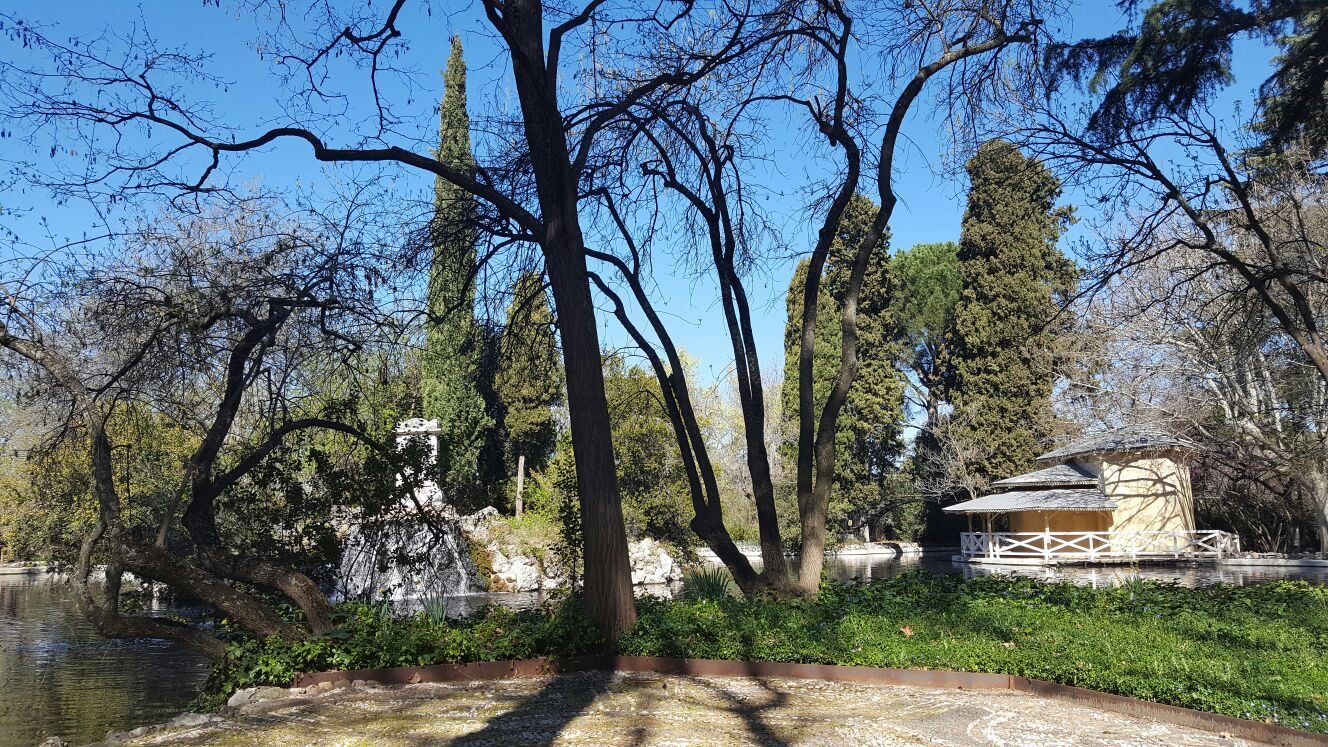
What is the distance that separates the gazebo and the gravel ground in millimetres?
22561

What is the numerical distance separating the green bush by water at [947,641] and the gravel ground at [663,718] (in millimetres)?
326

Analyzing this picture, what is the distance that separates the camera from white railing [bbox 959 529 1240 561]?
26.5 metres

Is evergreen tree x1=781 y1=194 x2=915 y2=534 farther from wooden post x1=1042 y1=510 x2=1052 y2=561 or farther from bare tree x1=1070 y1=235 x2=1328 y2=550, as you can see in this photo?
bare tree x1=1070 y1=235 x2=1328 y2=550

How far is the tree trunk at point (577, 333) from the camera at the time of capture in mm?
7645

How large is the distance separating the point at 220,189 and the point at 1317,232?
1621 centimetres

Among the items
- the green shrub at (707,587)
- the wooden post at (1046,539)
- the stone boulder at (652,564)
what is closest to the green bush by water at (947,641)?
the green shrub at (707,587)

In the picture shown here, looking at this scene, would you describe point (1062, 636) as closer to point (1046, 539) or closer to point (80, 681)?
point (80, 681)

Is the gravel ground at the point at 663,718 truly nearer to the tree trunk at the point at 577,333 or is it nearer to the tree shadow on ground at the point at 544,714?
the tree shadow on ground at the point at 544,714

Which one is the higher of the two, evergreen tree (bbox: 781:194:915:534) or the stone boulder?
evergreen tree (bbox: 781:194:915:534)

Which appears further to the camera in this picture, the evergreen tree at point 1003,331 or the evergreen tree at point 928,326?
the evergreen tree at point 928,326

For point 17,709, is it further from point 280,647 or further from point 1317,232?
point 1317,232

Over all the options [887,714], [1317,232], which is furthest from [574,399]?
[1317,232]

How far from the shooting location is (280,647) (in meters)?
6.98

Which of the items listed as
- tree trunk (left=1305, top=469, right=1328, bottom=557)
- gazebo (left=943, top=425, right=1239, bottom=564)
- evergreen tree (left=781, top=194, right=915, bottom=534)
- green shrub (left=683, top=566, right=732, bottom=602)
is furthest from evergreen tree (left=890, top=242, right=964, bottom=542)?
green shrub (left=683, top=566, right=732, bottom=602)
